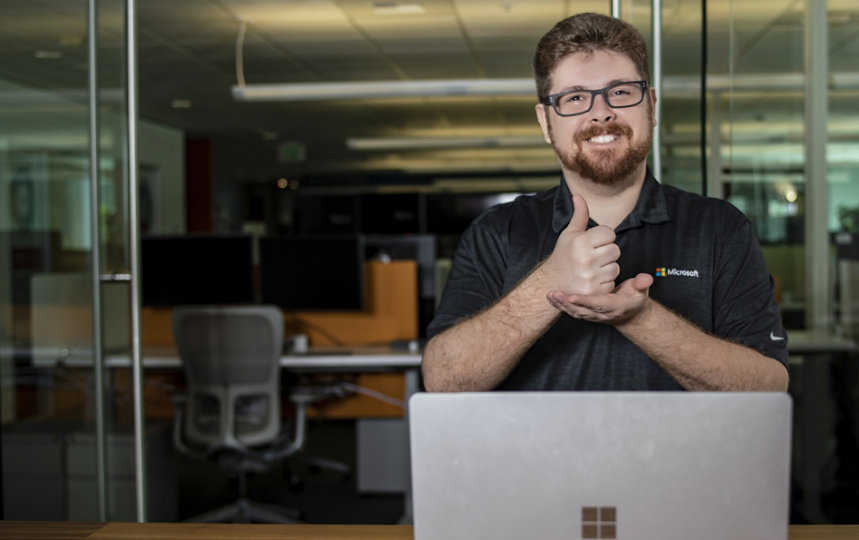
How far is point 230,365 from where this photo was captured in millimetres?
3957

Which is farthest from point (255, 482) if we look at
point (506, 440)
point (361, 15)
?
point (506, 440)

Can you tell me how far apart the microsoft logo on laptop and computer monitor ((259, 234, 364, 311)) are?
350 centimetres

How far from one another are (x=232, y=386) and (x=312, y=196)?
301cm

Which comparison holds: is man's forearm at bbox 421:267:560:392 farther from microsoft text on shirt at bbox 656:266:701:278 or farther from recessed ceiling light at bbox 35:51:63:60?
recessed ceiling light at bbox 35:51:63:60

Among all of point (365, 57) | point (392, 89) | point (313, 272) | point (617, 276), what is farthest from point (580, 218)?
point (365, 57)

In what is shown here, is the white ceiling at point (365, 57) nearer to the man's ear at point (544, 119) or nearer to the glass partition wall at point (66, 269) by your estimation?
the glass partition wall at point (66, 269)

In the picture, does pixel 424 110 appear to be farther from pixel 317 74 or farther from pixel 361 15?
pixel 361 15

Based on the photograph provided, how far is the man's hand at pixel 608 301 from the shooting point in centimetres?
106

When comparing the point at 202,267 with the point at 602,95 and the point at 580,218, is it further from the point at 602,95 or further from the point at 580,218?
the point at 580,218

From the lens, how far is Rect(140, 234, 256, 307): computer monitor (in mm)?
4422

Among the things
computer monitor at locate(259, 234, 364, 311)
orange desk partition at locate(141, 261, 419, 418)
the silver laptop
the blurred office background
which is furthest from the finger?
orange desk partition at locate(141, 261, 419, 418)

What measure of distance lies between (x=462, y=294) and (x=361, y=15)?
4656 millimetres

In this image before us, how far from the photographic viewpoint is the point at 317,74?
24.6 ft

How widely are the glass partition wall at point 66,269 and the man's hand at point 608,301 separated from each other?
1.81 metres
